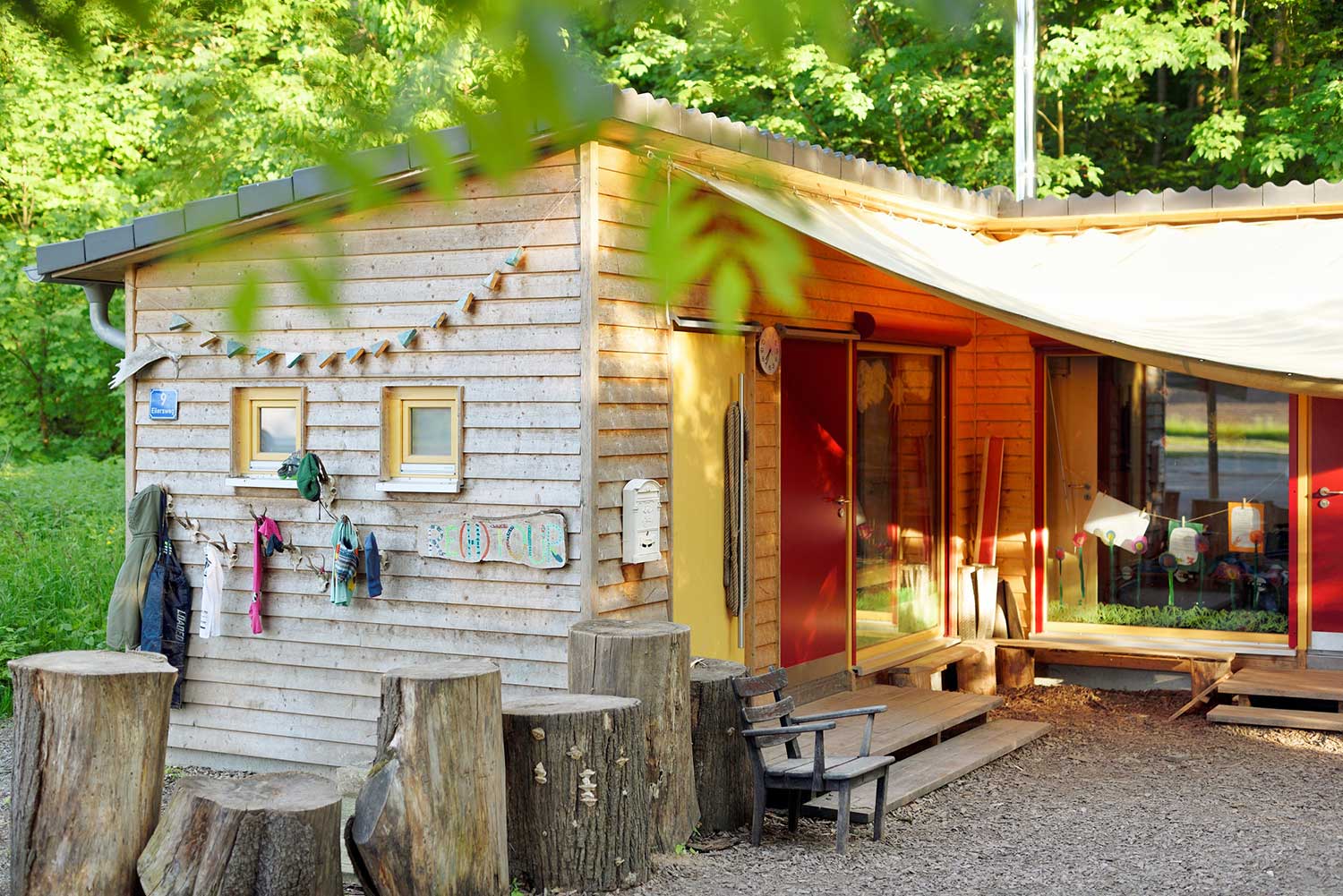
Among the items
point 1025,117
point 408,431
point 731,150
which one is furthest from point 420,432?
point 1025,117

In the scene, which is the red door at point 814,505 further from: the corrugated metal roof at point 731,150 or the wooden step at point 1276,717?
the wooden step at point 1276,717

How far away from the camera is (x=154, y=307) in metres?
7.37

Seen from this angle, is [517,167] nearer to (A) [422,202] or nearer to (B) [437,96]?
(B) [437,96]

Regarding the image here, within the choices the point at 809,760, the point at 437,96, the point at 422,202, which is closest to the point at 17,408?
the point at 422,202

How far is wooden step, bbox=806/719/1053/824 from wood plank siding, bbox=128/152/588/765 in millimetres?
1316

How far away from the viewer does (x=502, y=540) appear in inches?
246

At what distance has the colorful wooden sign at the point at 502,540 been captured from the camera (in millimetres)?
6086

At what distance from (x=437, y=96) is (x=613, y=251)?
4.18m

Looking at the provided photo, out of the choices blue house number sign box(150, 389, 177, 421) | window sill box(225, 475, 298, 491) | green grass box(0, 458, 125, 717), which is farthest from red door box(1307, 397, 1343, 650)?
green grass box(0, 458, 125, 717)

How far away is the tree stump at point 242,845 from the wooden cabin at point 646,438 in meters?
1.98

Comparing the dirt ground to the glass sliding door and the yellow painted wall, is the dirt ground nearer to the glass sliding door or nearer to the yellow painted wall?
the yellow painted wall

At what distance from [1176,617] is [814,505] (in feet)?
8.87

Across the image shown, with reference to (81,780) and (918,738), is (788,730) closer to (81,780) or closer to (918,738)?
(918,738)

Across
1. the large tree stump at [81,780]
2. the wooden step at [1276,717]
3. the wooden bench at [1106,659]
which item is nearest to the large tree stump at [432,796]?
the large tree stump at [81,780]
